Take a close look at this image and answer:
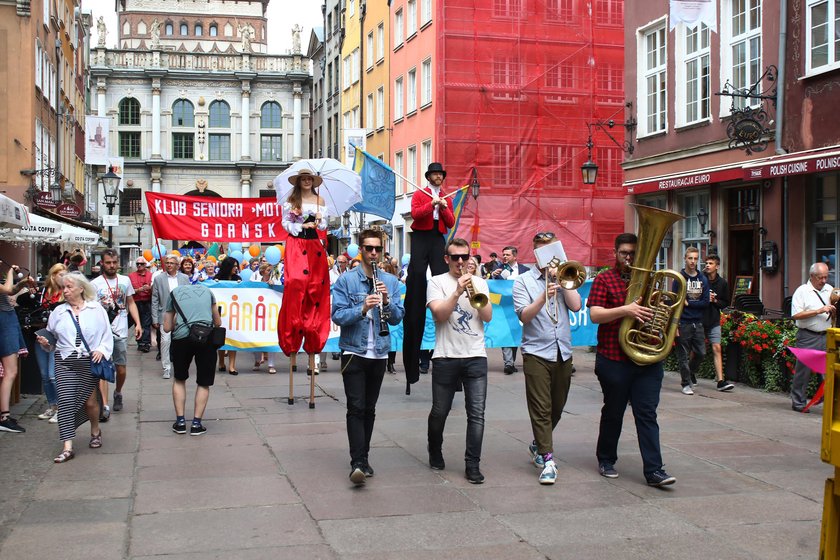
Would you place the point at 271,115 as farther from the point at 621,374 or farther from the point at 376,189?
the point at 621,374

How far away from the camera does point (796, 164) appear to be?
14945 mm

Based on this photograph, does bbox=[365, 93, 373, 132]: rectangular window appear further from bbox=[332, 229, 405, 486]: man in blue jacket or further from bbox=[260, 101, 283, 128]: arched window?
bbox=[332, 229, 405, 486]: man in blue jacket

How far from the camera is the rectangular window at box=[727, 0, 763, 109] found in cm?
1797

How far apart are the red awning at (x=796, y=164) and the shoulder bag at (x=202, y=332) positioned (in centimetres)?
952

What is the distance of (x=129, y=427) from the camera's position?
1021cm

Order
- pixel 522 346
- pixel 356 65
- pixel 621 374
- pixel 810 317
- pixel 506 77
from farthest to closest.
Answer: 1. pixel 356 65
2. pixel 506 77
3. pixel 810 317
4. pixel 522 346
5. pixel 621 374

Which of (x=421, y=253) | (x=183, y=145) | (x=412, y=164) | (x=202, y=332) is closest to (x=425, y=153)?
(x=412, y=164)

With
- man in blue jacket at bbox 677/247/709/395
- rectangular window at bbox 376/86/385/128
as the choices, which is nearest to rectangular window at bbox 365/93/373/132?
rectangular window at bbox 376/86/385/128

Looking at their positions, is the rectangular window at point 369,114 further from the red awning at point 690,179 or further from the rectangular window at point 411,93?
the red awning at point 690,179

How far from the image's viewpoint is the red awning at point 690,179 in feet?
58.9

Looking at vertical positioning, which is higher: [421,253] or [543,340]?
[421,253]

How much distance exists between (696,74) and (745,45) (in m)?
1.69

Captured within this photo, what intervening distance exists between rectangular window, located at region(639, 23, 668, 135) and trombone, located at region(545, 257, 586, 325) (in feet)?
47.8

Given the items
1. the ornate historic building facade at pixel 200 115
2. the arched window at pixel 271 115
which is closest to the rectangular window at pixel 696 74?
the ornate historic building facade at pixel 200 115
